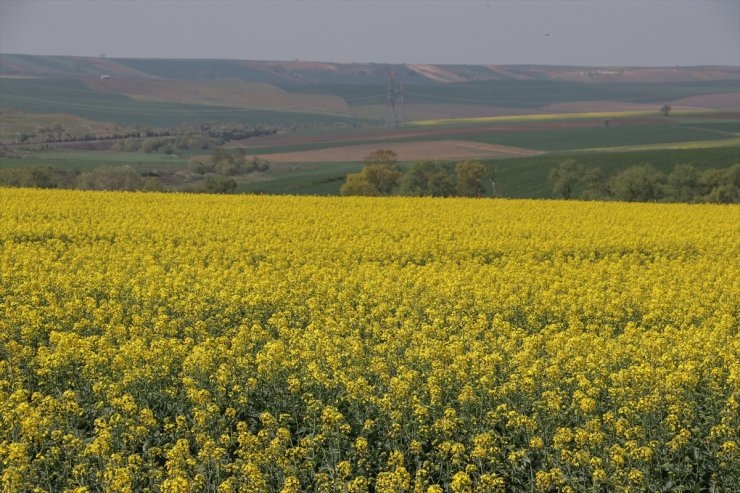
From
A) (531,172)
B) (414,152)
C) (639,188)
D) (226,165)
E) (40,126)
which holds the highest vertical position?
(639,188)

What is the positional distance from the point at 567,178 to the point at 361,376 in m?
67.0

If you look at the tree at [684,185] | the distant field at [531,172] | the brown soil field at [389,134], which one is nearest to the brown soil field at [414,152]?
the brown soil field at [389,134]

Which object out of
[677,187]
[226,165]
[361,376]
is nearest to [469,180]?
[677,187]

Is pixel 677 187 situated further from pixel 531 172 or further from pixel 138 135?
pixel 138 135

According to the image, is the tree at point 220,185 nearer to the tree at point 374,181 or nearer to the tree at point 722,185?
the tree at point 374,181

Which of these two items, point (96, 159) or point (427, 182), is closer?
point (427, 182)

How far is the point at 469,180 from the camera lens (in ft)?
259

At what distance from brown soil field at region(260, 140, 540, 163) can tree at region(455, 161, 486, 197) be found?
46.4 meters

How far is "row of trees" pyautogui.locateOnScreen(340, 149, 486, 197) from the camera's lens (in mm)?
76688

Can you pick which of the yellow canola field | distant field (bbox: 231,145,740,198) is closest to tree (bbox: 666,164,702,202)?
distant field (bbox: 231,145,740,198)

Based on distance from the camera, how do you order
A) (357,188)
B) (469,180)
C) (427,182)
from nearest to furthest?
(357,188), (469,180), (427,182)

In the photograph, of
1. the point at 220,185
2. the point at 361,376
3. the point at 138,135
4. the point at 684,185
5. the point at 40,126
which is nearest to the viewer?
the point at 361,376

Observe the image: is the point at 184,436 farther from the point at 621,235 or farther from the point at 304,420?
the point at 621,235

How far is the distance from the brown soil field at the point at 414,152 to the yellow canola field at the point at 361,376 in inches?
4277
